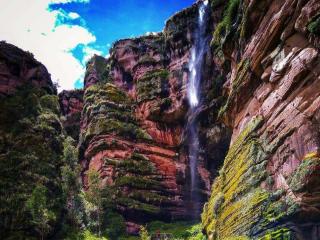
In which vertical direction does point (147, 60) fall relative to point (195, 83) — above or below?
above

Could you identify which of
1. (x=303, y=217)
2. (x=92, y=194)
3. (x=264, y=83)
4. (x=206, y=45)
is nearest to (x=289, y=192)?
(x=303, y=217)

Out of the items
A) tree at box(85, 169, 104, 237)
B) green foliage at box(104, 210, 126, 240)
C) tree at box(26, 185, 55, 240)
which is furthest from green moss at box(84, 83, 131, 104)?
tree at box(26, 185, 55, 240)

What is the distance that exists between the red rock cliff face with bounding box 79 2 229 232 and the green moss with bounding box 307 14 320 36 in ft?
123

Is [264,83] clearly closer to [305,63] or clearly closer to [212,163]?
[305,63]

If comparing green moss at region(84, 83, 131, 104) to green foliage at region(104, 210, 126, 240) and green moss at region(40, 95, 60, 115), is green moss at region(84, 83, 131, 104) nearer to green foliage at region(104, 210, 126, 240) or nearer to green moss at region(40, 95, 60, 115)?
green moss at region(40, 95, 60, 115)

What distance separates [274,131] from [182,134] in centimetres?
4087

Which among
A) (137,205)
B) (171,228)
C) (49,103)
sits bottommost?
(171,228)

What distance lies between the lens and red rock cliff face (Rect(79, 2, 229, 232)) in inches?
2355

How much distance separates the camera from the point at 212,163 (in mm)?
64875

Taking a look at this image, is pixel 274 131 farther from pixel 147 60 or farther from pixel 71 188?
pixel 147 60

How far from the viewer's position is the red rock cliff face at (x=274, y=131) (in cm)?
2034

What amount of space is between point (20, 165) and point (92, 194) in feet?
40.1

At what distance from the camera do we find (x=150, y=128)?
66.3 m

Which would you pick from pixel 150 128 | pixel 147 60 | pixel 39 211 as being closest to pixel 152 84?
pixel 147 60
